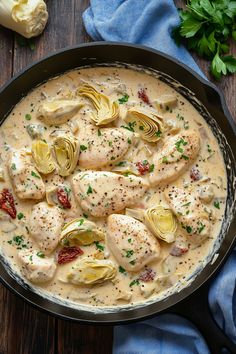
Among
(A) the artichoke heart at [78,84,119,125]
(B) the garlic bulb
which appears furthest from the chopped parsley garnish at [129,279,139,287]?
(B) the garlic bulb

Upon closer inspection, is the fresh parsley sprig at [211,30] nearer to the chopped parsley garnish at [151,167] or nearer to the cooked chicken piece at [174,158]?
the cooked chicken piece at [174,158]

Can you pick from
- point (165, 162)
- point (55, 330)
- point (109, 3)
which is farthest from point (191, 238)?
point (109, 3)

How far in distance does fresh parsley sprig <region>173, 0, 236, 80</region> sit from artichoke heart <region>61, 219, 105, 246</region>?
833 millimetres

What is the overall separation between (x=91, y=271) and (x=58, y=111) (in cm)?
65

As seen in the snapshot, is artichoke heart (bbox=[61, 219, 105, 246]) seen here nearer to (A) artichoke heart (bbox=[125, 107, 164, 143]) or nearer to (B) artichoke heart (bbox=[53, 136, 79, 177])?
(B) artichoke heart (bbox=[53, 136, 79, 177])

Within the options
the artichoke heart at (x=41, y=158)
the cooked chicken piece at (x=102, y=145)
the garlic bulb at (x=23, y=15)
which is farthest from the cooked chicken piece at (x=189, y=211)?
the garlic bulb at (x=23, y=15)

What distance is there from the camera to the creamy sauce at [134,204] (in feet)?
8.43

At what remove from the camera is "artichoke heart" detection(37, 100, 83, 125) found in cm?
257

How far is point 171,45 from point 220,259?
92cm

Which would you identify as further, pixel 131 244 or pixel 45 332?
pixel 45 332

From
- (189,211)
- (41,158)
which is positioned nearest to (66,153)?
(41,158)

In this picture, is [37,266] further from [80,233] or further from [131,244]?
[131,244]

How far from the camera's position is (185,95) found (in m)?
2.65

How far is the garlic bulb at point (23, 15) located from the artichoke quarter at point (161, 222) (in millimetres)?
925
